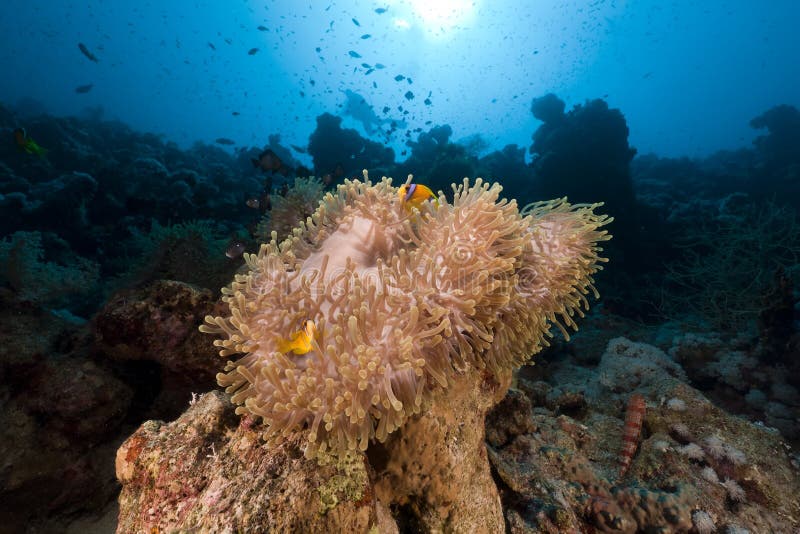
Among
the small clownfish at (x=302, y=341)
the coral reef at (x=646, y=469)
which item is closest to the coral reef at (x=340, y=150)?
the coral reef at (x=646, y=469)

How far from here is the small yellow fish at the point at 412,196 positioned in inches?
105

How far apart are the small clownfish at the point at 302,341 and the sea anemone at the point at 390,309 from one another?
0.04 metres

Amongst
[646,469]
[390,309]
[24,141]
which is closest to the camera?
[390,309]

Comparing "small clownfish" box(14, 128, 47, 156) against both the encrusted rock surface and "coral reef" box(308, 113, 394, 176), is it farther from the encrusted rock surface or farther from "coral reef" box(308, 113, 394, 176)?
"coral reef" box(308, 113, 394, 176)

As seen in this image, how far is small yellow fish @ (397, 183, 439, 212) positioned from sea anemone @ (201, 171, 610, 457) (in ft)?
0.47

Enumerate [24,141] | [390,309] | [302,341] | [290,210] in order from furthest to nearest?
[24,141], [290,210], [390,309], [302,341]

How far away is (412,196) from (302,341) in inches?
58.5

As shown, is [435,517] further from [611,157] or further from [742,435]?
[611,157]

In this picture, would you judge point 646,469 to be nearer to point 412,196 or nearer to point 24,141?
point 412,196

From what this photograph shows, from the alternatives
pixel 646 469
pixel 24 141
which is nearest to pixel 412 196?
pixel 646 469

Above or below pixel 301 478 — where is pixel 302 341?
above

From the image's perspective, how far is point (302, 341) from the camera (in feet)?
5.63

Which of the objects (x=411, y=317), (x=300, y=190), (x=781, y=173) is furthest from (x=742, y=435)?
(x=781, y=173)

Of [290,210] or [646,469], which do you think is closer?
[646,469]
